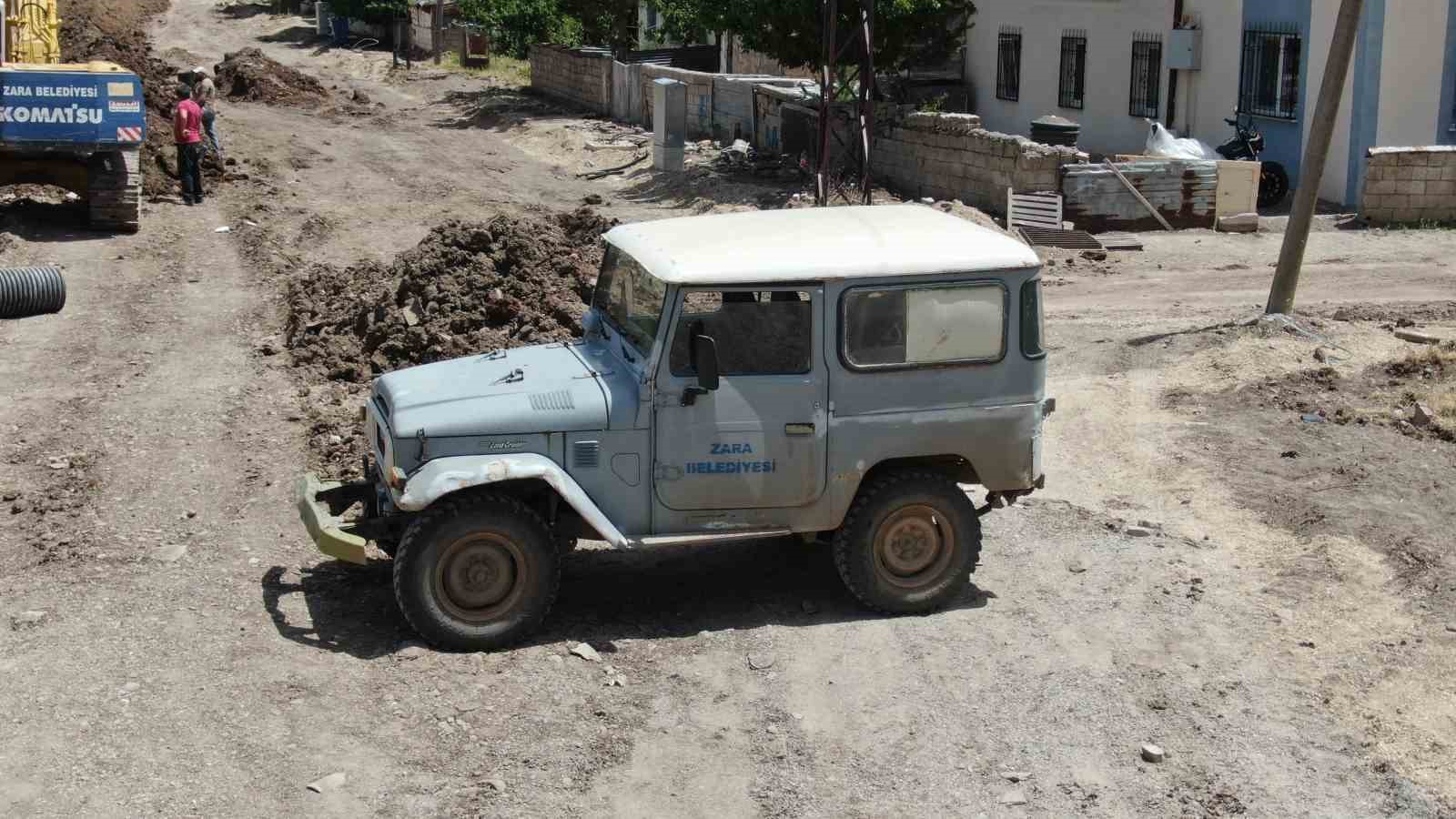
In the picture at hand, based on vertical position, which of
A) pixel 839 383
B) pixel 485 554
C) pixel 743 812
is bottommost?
pixel 743 812

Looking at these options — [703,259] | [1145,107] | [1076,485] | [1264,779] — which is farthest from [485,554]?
[1145,107]

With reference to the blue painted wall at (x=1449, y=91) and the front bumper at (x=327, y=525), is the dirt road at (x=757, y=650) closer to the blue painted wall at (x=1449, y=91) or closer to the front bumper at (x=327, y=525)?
the front bumper at (x=327, y=525)

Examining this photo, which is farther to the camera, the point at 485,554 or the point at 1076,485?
the point at 1076,485

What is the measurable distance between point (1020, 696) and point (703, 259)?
2759mm

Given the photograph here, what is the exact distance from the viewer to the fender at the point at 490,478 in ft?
25.7

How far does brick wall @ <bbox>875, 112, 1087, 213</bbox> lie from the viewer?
855 inches

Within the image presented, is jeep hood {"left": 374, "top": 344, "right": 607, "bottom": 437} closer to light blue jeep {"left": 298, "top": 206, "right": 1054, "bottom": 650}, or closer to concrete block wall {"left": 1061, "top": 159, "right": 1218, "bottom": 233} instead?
light blue jeep {"left": 298, "top": 206, "right": 1054, "bottom": 650}

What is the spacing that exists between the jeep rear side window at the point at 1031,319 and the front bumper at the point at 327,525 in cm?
368

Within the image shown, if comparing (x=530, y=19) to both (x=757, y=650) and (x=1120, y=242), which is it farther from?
(x=757, y=650)

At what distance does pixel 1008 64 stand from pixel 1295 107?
27.8 feet

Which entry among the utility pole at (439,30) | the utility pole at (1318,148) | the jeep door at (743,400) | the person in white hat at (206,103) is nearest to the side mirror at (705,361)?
the jeep door at (743,400)

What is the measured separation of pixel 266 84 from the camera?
3775 cm

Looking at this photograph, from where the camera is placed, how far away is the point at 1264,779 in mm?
7191

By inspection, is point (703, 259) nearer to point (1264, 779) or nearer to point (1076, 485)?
point (1264, 779)
